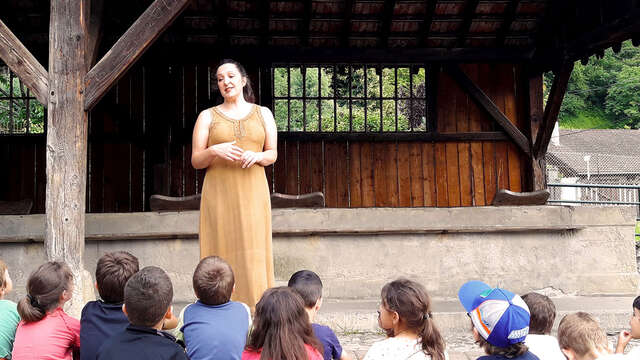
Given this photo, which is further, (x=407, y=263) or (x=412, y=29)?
(x=412, y=29)

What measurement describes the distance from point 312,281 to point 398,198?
6.94 m

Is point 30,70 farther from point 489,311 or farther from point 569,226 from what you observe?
point 569,226

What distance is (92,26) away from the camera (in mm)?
5816

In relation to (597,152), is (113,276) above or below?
below

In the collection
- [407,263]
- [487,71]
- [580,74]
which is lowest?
[407,263]

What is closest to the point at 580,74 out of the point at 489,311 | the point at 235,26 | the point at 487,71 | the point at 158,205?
the point at 487,71

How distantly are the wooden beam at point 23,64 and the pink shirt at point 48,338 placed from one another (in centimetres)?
297

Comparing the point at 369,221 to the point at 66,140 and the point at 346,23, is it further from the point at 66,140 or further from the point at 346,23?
the point at 346,23

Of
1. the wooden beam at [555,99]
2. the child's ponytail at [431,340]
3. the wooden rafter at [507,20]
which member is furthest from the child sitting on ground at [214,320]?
the wooden rafter at [507,20]

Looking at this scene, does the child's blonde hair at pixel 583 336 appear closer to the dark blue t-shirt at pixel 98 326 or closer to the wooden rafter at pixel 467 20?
the dark blue t-shirt at pixel 98 326

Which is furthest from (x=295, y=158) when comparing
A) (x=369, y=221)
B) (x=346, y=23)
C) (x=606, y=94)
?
(x=606, y=94)

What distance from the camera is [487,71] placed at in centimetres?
1016

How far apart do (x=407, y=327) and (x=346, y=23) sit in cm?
698

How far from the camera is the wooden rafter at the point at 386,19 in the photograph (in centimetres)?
886
